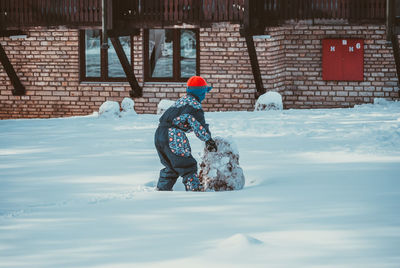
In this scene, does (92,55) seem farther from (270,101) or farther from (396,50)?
(396,50)

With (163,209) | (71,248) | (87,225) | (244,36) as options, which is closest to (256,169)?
(163,209)

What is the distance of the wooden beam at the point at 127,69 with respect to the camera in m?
13.1

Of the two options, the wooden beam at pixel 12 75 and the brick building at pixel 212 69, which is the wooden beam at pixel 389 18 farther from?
the wooden beam at pixel 12 75

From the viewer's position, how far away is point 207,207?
4895 mm

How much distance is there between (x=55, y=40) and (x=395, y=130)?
25.2 ft

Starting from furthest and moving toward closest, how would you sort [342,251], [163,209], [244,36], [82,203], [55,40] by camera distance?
[55,40] → [244,36] → [82,203] → [163,209] → [342,251]

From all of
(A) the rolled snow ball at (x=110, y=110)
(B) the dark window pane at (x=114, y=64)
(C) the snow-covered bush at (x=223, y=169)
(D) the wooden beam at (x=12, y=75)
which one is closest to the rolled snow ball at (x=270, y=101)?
(A) the rolled snow ball at (x=110, y=110)

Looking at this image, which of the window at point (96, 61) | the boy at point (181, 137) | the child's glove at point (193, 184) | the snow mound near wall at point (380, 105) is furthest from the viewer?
the window at point (96, 61)

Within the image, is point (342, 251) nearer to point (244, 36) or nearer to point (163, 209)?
point (163, 209)

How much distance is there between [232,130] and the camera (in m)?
9.98

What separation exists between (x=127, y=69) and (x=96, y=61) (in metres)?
1.28

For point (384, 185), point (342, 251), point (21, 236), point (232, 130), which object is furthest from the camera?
point (232, 130)

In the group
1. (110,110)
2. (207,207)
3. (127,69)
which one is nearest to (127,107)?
(110,110)

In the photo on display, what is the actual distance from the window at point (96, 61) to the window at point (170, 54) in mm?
696
